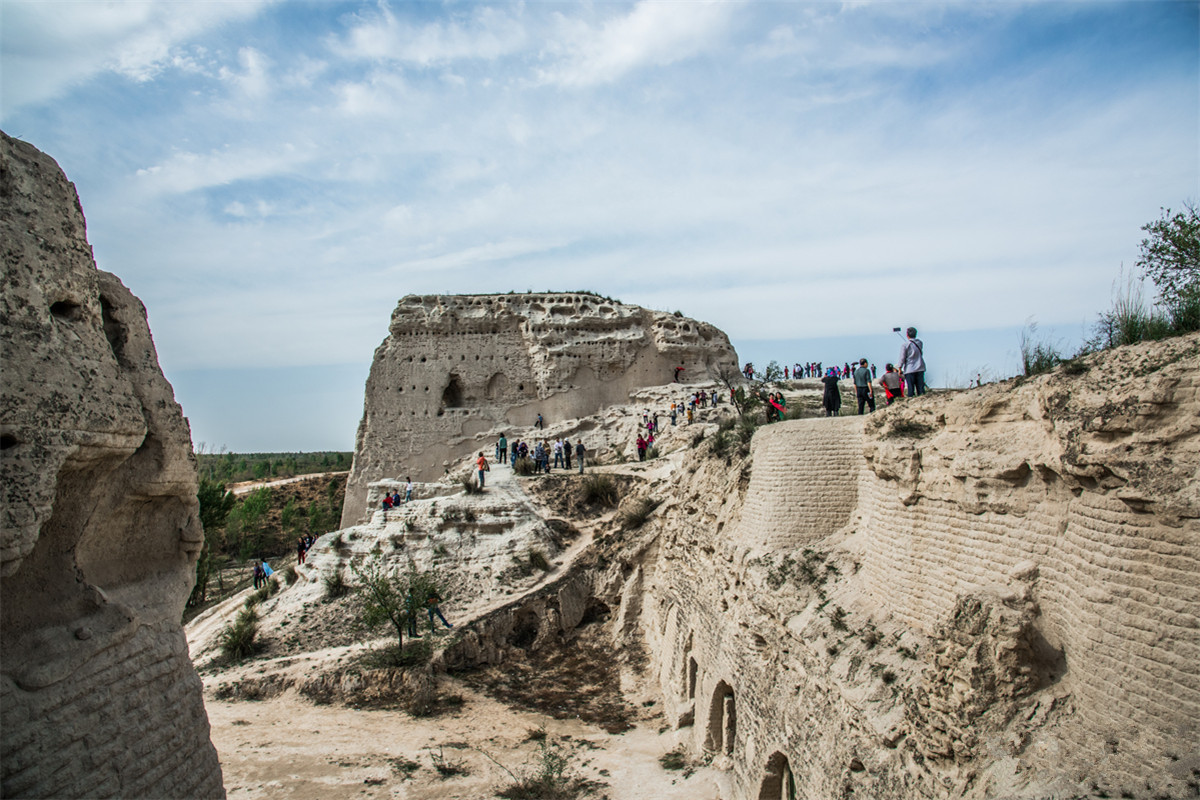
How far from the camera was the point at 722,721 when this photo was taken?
10.8m

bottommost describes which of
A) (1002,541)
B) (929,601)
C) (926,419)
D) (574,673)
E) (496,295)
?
(574,673)

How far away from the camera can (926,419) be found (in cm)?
750

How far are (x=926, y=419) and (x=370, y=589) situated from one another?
12803 mm

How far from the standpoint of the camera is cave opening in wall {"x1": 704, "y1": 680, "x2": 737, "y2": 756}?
10.4 m

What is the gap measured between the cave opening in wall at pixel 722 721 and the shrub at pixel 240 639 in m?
9.98

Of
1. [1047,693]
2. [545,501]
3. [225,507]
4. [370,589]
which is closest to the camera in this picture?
[1047,693]

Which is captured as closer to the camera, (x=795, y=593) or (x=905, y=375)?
(x=795, y=593)

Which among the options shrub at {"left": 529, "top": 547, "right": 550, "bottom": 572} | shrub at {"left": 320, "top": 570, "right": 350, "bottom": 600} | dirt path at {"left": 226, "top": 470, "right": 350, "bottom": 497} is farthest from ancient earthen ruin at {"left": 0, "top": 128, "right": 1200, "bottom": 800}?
dirt path at {"left": 226, "top": 470, "right": 350, "bottom": 497}

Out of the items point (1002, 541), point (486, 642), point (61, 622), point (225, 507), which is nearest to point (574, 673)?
point (486, 642)

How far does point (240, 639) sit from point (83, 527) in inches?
499

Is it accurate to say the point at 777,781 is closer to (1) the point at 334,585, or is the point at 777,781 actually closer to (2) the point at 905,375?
(2) the point at 905,375

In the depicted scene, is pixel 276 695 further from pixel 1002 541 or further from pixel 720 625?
pixel 1002 541

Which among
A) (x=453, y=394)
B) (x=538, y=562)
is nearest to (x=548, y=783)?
(x=538, y=562)

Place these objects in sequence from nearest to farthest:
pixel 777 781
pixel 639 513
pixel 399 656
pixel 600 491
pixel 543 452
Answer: pixel 777 781, pixel 399 656, pixel 639 513, pixel 600 491, pixel 543 452
